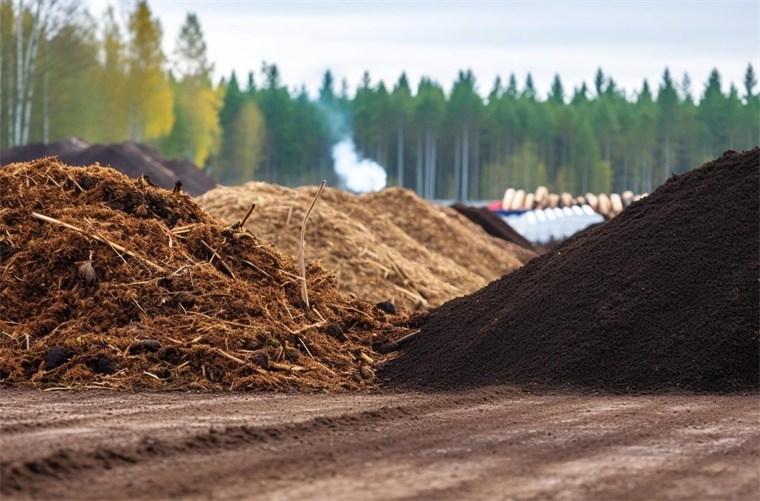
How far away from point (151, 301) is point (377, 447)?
4.96 metres

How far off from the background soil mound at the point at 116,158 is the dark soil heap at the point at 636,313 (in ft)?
92.2

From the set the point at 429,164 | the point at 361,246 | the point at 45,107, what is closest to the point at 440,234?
the point at 361,246

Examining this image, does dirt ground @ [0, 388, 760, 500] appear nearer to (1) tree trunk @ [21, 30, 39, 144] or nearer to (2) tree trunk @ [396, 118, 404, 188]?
(1) tree trunk @ [21, 30, 39, 144]

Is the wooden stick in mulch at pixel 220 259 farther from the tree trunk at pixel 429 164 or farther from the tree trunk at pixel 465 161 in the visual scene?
the tree trunk at pixel 429 164

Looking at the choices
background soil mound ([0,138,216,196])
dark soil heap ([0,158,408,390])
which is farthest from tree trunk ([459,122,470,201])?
dark soil heap ([0,158,408,390])

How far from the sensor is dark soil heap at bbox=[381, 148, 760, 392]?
1061 cm

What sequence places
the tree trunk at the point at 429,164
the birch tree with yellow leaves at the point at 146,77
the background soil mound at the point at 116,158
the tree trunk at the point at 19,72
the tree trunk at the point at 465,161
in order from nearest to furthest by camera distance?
the background soil mound at the point at 116,158 → the tree trunk at the point at 19,72 → the birch tree with yellow leaves at the point at 146,77 → the tree trunk at the point at 465,161 → the tree trunk at the point at 429,164

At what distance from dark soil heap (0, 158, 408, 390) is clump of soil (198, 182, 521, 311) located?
441 cm

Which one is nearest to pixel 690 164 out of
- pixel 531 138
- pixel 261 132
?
pixel 531 138

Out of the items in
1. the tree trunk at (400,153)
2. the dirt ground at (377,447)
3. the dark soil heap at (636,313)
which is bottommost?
the dirt ground at (377,447)

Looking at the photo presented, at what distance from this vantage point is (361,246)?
19.5 meters

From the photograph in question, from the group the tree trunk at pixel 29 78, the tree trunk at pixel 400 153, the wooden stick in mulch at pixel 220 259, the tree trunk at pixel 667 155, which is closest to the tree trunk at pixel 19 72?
the tree trunk at pixel 29 78

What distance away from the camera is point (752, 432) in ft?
27.3

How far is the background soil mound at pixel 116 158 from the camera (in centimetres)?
4091
